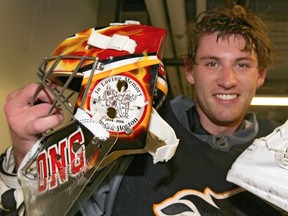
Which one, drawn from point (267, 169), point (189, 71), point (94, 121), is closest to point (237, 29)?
point (189, 71)

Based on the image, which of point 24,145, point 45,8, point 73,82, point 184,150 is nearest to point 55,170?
point 24,145

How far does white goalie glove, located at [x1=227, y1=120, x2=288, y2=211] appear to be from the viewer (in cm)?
73

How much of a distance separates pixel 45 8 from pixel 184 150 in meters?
0.70

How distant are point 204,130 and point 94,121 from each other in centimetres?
62

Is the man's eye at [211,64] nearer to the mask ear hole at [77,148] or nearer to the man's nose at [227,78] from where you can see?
the man's nose at [227,78]

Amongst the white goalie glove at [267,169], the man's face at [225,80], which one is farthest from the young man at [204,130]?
the white goalie glove at [267,169]

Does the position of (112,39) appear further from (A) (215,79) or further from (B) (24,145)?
(A) (215,79)

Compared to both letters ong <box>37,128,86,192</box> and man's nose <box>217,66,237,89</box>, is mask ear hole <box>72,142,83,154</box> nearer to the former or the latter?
letters ong <box>37,128,86,192</box>

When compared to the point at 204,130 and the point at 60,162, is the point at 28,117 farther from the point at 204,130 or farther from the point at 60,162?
the point at 204,130

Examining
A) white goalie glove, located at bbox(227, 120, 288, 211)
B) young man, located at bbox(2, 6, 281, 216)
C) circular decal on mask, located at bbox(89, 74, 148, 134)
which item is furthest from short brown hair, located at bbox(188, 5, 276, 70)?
circular decal on mask, located at bbox(89, 74, 148, 134)

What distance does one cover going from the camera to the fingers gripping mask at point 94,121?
27.7 inches

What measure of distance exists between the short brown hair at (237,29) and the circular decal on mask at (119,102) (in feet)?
1.93

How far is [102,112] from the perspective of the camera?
2.35 feet

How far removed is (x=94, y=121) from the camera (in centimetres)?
70
